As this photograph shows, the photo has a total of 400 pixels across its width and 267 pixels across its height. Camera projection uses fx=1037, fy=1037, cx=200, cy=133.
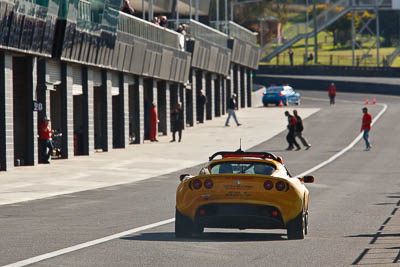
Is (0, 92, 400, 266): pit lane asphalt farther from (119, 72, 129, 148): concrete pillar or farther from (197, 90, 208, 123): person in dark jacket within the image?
(197, 90, 208, 123): person in dark jacket

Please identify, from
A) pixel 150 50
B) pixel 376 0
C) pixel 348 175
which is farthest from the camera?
pixel 376 0

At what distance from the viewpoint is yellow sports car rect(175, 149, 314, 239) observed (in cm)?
1377

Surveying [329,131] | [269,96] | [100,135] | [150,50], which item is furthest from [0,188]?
[269,96]

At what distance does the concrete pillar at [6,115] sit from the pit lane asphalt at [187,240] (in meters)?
5.35

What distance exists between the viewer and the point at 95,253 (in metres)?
12.2

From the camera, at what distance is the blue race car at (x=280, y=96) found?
71.9 metres

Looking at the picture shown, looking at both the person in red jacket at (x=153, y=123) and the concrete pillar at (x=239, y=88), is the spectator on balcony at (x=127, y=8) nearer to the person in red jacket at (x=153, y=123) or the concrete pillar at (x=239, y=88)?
the person in red jacket at (x=153, y=123)

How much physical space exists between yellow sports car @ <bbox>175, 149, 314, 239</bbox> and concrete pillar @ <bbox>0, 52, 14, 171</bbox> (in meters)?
18.7

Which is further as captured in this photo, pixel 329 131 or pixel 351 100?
pixel 351 100

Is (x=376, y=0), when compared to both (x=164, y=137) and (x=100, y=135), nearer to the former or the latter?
(x=164, y=137)

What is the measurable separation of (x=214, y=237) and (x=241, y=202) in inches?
36.9

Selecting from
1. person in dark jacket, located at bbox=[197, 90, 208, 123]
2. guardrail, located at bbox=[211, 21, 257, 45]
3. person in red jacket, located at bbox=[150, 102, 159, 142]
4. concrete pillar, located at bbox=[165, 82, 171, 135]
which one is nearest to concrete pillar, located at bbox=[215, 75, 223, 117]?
guardrail, located at bbox=[211, 21, 257, 45]

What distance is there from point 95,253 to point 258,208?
8.50 ft

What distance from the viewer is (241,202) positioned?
1375 cm
